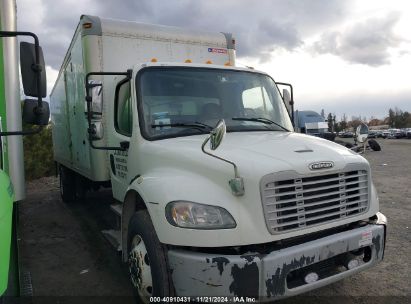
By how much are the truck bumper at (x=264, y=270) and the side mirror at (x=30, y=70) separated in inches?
63.4

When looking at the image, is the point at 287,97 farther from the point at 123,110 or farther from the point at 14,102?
the point at 14,102

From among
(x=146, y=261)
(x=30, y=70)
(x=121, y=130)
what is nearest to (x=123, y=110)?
(x=121, y=130)

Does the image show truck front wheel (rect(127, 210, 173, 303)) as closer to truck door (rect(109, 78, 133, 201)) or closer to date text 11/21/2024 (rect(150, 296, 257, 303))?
date text 11/21/2024 (rect(150, 296, 257, 303))

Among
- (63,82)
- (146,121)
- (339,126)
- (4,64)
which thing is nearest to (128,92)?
(146,121)

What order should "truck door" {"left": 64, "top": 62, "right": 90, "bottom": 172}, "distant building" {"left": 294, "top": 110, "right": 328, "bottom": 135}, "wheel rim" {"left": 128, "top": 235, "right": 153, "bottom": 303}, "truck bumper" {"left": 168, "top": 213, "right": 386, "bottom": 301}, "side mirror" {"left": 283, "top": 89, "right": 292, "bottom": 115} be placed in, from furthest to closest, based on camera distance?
"distant building" {"left": 294, "top": 110, "right": 328, "bottom": 135}
"truck door" {"left": 64, "top": 62, "right": 90, "bottom": 172}
"side mirror" {"left": 283, "top": 89, "right": 292, "bottom": 115}
"wheel rim" {"left": 128, "top": 235, "right": 153, "bottom": 303}
"truck bumper" {"left": 168, "top": 213, "right": 386, "bottom": 301}

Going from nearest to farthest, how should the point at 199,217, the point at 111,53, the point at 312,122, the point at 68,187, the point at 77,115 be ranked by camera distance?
the point at 199,217 → the point at 111,53 → the point at 77,115 → the point at 68,187 → the point at 312,122

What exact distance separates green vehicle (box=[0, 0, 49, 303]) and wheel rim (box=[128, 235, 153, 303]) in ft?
3.12

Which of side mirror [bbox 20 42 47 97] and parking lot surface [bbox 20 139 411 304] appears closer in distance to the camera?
side mirror [bbox 20 42 47 97]

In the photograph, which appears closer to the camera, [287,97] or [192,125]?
[192,125]

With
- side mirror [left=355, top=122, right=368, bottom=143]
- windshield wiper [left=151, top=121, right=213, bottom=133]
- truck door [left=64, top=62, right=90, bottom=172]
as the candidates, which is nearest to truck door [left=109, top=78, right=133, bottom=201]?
windshield wiper [left=151, top=121, right=213, bottom=133]

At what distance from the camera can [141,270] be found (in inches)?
130

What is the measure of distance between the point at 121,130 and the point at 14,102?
135cm

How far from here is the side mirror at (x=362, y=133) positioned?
4716 millimetres

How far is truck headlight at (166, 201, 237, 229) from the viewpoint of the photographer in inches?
113
